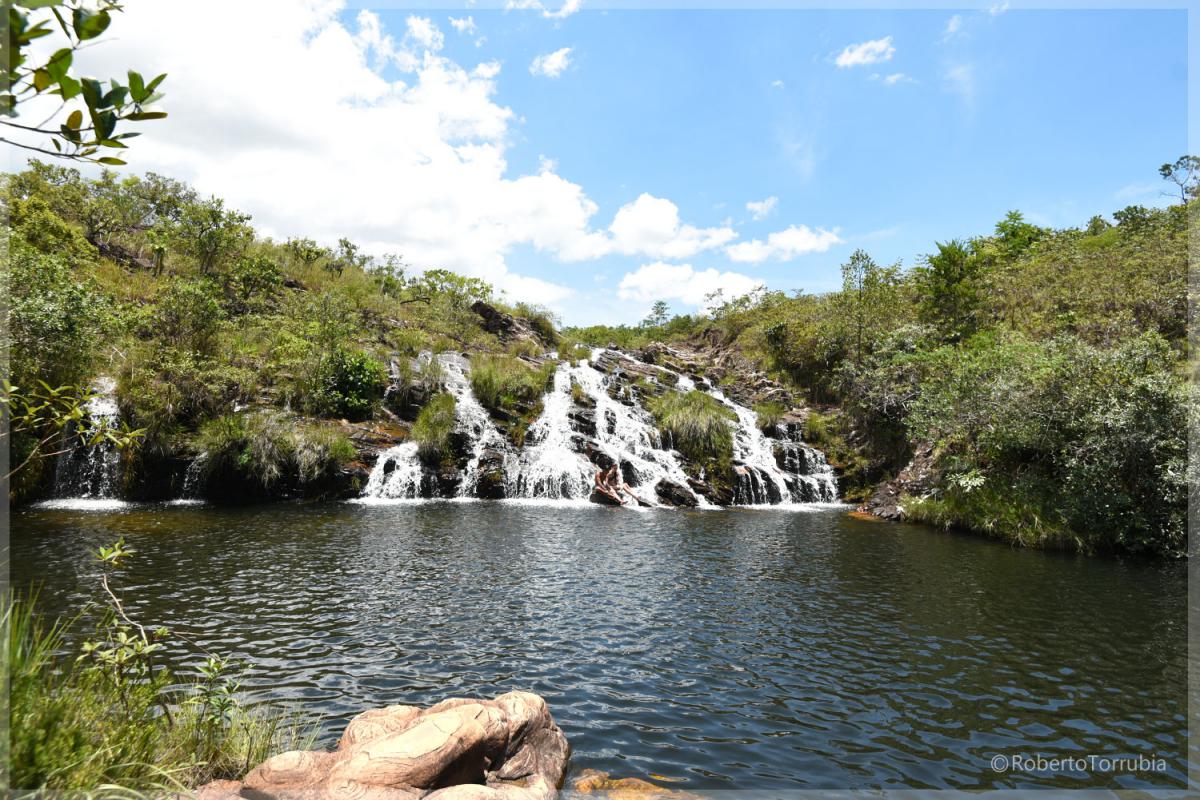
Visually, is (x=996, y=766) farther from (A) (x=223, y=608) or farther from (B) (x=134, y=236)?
(B) (x=134, y=236)

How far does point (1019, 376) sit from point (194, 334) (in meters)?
37.2

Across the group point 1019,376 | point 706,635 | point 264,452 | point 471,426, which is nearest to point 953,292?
point 1019,376

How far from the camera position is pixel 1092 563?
711 inches

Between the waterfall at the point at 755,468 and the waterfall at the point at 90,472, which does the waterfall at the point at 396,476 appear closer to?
the waterfall at the point at 90,472

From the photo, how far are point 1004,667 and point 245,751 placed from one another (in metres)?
11.8

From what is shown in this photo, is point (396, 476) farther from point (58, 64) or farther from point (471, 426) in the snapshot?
point (58, 64)

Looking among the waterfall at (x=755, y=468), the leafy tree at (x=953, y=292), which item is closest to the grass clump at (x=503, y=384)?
the waterfall at (x=755, y=468)

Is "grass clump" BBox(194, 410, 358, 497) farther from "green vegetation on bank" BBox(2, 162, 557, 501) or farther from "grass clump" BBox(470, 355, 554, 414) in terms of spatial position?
"grass clump" BBox(470, 355, 554, 414)

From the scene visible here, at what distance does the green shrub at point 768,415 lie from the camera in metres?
36.4

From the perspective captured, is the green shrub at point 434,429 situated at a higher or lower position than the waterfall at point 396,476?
higher

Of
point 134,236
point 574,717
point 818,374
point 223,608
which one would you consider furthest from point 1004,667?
point 134,236

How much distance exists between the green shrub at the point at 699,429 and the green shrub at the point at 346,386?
17023 millimetres

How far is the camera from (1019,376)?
72.4 ft

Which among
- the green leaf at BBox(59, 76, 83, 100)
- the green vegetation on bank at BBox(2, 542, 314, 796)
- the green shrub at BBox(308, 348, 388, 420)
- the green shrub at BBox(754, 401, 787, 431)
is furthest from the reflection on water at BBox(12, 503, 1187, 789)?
the green shrub at BBox(754, 401, 787, 431)
